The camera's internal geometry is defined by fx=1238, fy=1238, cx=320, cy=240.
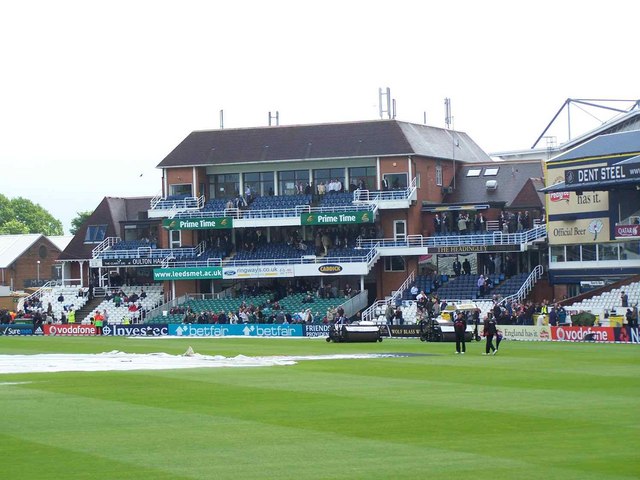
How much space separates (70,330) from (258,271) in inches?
488

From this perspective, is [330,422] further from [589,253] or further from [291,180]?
[291,180]

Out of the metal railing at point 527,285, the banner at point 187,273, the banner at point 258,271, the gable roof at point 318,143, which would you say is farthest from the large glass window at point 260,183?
the metal railing at point 527,285

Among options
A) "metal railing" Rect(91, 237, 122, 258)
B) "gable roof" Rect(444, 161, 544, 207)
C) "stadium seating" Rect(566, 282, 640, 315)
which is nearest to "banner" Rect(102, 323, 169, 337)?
"metal railing" Rect(91, 237, 122, 258)

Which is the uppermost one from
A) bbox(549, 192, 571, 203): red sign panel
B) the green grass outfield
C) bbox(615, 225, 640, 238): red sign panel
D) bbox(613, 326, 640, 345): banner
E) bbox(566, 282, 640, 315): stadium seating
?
bbox(549, 192, 571, 203): red sign panel

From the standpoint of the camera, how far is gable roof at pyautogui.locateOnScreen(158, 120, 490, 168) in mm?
80812

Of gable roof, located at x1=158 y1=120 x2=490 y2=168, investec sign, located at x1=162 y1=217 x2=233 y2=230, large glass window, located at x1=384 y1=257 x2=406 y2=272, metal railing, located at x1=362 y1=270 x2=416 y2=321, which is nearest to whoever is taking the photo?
metal railing, located at x1=362 y1=270 x2=416 y2=321

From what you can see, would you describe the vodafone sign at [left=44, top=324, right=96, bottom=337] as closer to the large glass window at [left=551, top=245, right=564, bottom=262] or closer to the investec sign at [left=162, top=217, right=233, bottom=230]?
the investec sign at [left=162, top=217, right=233, bottom=230]

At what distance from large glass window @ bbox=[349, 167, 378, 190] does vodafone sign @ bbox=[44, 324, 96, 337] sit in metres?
19.6

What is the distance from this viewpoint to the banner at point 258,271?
7881cm

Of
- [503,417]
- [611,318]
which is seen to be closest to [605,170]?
[611,318]

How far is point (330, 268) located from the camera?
7744 centimetres

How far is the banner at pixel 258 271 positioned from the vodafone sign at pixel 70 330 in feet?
31.9

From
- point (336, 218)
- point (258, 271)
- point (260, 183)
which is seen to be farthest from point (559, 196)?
point (260, 183)

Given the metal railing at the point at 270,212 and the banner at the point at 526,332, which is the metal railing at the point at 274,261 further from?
the banner at the point at 526,332
